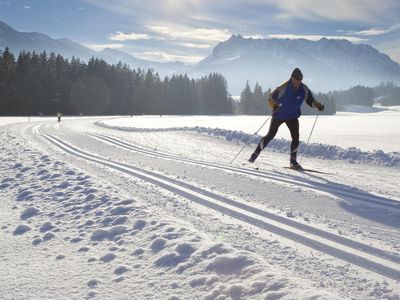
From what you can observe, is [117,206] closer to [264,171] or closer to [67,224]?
[67,224]

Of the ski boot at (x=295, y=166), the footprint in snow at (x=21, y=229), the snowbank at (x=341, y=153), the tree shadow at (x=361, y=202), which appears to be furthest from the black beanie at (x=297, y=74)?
the footprint in snow at (x=21, y=229)

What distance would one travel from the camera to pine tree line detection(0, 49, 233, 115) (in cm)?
6912

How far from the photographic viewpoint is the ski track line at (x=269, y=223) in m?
3.46

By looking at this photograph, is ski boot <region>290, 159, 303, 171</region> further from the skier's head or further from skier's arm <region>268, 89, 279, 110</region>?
the skier's head

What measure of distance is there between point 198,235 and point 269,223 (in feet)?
3.24

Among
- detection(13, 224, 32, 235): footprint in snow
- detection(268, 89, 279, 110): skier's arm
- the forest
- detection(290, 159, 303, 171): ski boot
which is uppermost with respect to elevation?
the forest

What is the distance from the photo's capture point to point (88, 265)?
375 centimetres

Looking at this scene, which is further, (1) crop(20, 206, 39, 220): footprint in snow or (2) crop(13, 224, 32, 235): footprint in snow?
(1) crop(20, 206, 39, 220): footprint in snow

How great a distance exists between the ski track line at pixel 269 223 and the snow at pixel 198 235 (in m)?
0.02

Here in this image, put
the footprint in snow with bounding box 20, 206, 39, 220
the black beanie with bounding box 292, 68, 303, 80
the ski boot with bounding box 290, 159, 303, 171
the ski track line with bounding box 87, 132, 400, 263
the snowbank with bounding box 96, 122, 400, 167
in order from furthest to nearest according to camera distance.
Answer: the snowbank with bounding box 96, 122, 400, 167 → the ski boot with bounding box 290, 159, 303, 171 → the black beanie with bounding box 292, 68, 303, 80 → the footprint in snow with bounding box 20, 206, 39, 220 → the ski track line with bounding box 87, 132, 400, 263

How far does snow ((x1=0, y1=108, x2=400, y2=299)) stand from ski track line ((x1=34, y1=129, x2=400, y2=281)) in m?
0.02

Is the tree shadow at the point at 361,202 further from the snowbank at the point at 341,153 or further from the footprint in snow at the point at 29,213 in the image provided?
the footprint in snow at the point at 29,213

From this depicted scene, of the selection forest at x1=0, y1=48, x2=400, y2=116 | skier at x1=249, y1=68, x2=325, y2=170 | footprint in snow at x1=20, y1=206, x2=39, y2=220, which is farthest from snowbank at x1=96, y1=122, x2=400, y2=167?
forest at x1=0, y1=48, x2=400, y2=116

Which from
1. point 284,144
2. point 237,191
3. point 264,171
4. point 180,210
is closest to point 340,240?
point 180,210
